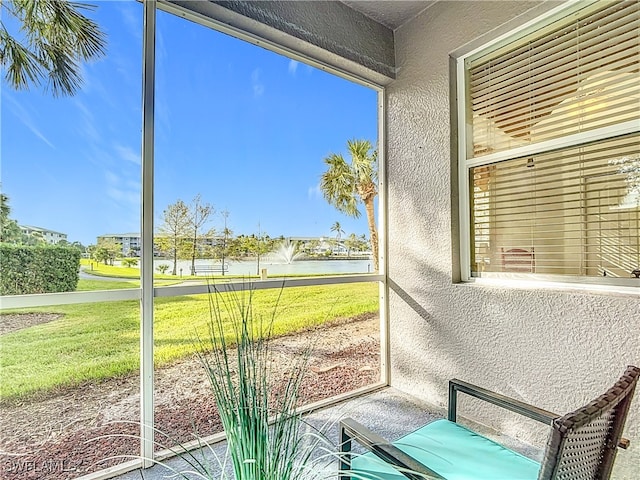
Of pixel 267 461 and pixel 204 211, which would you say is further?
pixel 204 211

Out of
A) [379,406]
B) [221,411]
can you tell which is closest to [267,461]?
Answer: [221,411]

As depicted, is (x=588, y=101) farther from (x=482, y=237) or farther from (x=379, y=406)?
(x=379, y=406)

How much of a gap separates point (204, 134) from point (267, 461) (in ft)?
6.29

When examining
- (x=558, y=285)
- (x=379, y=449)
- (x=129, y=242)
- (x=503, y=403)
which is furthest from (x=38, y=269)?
(x=558, y=285)

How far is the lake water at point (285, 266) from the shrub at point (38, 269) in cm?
39

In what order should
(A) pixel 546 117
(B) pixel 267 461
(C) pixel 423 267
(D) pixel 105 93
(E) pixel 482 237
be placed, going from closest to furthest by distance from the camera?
Answer: (B) pixel 267 461 < (D) pixel 105 93 < (A) pixel 546 117 < (E) pixel 482 237 < (C) pixel 423 267

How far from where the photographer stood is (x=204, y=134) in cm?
216

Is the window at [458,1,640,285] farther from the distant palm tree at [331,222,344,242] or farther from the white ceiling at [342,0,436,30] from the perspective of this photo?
the distant palm tree at [331,222,344,242]

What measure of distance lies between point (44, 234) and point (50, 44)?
0.94m

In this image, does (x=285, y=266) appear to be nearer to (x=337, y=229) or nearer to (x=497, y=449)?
(x=337, y=229)

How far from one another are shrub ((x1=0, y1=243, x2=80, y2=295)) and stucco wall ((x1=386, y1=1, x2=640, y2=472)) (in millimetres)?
2197

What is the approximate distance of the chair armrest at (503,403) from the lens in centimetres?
131

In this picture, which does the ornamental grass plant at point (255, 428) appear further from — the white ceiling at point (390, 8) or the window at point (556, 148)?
the white ceiling at point (390, 8)

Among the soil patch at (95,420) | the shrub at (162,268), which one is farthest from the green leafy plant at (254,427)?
the shrub at (162,268)
